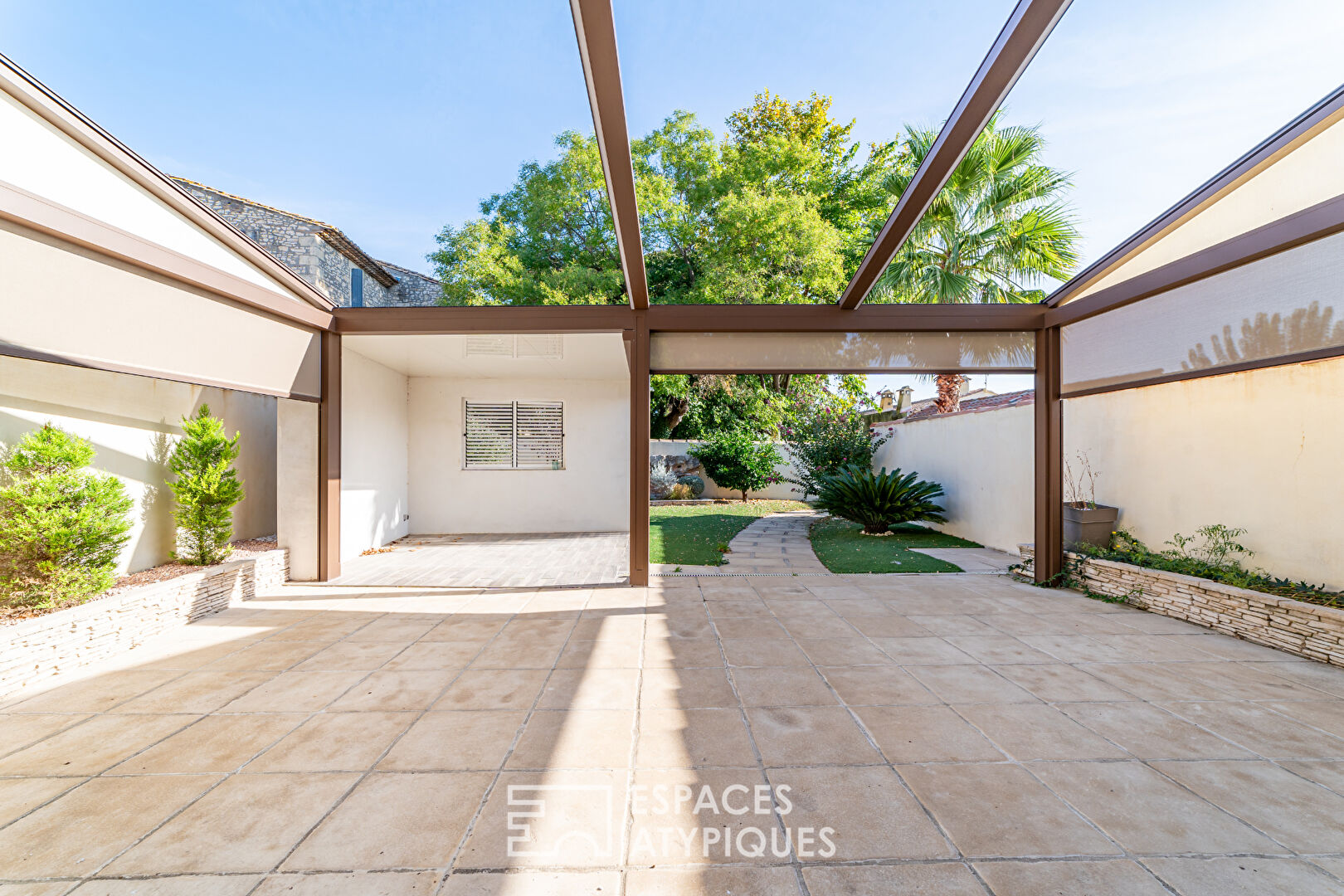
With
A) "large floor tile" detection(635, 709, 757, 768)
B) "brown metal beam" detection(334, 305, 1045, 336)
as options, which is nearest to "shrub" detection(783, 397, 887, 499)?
"brown metal beam" detection(334, 305, 1045, 336)

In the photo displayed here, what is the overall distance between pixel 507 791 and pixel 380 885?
535 mm

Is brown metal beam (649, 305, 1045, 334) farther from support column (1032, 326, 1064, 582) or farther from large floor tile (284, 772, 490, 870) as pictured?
large floor tile (284, 772, 490, 870)

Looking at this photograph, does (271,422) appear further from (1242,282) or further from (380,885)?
(1242,282)

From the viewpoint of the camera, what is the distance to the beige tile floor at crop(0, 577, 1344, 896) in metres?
1.78

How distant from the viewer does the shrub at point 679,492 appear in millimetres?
13484

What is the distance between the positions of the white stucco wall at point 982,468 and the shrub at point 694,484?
16.5 feet

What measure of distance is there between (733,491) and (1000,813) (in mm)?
11766

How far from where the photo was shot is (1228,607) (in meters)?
4.08

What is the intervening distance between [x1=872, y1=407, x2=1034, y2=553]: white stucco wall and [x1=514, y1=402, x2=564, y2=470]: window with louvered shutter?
5903 millimetres

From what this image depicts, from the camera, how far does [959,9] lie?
138 inches

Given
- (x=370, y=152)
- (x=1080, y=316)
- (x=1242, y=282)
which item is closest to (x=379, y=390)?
(x=370, y=152)

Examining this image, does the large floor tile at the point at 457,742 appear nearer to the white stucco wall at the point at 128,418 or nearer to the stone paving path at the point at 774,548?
the white stucco wall at the point at 128,418

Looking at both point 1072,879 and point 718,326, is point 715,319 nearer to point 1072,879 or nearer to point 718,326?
point 718,326

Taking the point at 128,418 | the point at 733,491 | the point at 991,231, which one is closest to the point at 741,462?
the point at 733,491
